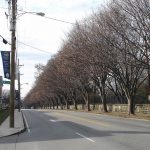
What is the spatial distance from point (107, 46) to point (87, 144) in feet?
106

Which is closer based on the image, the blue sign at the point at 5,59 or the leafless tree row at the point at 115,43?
the blue sign at the point at 5,59

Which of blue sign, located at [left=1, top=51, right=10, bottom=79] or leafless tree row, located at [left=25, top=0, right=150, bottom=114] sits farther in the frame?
leafless tree row, located at [left=25, top=0, right=150, bottom=114]

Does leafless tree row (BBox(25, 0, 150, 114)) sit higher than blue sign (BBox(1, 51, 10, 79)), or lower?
higher

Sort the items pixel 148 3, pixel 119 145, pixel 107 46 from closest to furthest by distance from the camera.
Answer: pixel 119 145, pixel 148 3, pixel 107 46

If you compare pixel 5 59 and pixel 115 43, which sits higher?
pixel 115 43

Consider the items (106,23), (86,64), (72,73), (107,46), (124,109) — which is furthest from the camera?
(72,73)

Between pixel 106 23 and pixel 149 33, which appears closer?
pixel 149 33

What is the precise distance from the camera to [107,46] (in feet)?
162

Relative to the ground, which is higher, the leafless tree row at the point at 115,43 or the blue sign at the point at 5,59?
the leafless tree row at the point at 115,43

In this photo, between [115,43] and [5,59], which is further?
[115,43]

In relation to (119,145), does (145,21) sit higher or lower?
higher

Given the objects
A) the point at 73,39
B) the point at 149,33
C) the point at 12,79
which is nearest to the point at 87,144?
the point at 12,79

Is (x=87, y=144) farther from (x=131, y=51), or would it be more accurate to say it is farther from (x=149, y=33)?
(x=131, y=51)

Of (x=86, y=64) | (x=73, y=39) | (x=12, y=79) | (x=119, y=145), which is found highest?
(x=73, y=39)
